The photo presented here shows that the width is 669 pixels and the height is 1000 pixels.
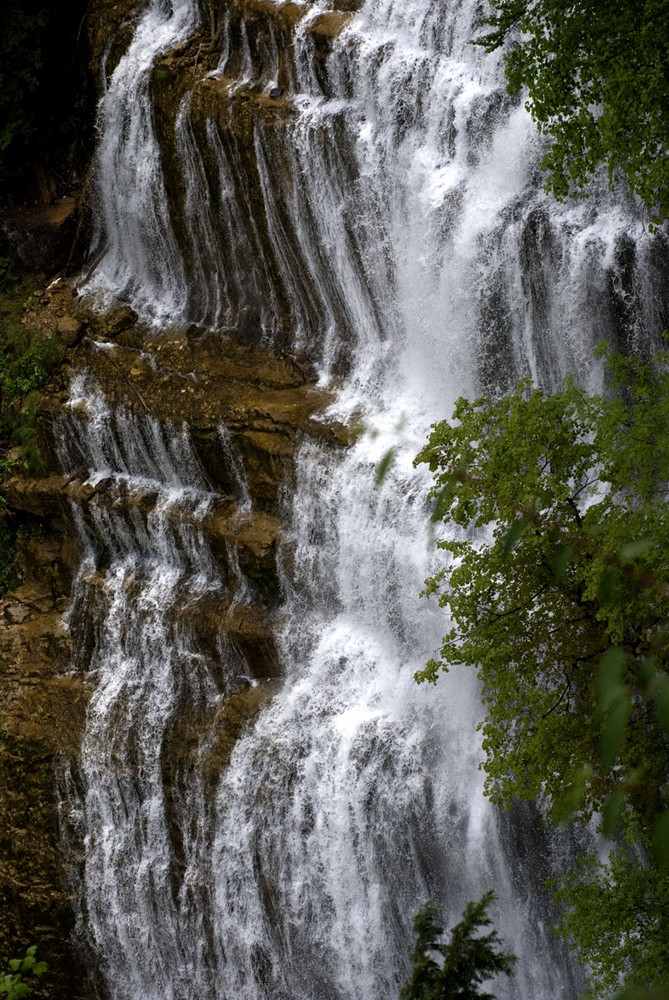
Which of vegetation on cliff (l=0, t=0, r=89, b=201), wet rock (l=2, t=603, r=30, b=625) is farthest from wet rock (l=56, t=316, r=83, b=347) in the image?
wet rock (l=2, t=603, r=30, b=625)

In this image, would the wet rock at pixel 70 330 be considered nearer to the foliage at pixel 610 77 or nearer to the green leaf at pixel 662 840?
the foliage at pixel 610 77

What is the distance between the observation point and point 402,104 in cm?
1110

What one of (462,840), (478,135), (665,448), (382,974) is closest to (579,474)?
(665,448)

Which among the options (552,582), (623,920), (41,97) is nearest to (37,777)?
(623,920)

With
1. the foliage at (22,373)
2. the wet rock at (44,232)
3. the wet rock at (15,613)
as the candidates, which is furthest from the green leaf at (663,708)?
the wet rock at (44,232)

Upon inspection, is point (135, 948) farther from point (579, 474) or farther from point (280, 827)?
point (579, 474)

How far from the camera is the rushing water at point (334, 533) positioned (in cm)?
977

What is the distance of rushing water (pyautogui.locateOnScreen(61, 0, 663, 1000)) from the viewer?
9766 mm

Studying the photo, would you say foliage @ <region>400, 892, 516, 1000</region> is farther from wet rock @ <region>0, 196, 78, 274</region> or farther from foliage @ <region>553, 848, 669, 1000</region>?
wet rock @ <region>0, 196, 78, 274</region>

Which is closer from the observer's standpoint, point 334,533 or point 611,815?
point 611,815

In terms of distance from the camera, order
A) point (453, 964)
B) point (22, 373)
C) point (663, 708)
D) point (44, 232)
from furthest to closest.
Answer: point (44, 232)
point (22, 373)
point (453, 964)
point (663, 708)

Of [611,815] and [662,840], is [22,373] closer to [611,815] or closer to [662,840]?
[611,815]

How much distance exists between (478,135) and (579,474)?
4.70 m

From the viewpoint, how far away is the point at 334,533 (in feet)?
36.7
